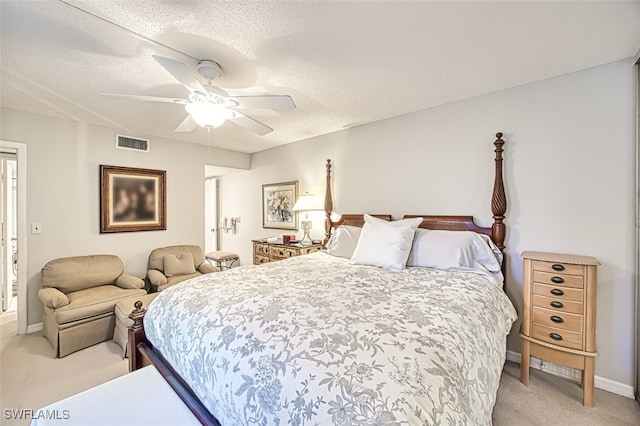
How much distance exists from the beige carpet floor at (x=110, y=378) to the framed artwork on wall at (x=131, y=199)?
5.14 feet

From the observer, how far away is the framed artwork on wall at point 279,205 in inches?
176

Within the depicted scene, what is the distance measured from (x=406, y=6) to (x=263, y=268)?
205 cm

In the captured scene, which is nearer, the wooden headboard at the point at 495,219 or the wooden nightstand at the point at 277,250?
the wooden headboard at the point at 495,219

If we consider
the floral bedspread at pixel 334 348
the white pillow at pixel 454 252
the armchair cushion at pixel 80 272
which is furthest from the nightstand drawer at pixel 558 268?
the armchair cushion at pixel 80 272

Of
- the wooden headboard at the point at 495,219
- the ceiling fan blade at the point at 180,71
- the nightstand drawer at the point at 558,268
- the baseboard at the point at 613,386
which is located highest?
the ceiling fan blade at the point at 180,71

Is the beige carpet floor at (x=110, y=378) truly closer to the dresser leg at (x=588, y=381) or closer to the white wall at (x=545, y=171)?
the dresser leg at (x=588, y=381)

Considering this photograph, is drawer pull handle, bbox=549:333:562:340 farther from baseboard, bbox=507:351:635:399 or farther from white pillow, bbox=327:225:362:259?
white pillow, bbox=327:225:362:259

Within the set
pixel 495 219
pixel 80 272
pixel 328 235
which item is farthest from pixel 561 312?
pixel 80 272

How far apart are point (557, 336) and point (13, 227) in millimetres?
6253

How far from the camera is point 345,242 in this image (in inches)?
117

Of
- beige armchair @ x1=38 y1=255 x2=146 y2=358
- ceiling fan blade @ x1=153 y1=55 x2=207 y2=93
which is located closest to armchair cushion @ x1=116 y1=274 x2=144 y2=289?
beige armchair @ x1=38 y1=255 x2=146 y2=358

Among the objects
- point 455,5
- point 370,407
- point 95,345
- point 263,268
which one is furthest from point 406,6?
point 95,345

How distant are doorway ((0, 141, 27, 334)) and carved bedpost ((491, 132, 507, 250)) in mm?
4926

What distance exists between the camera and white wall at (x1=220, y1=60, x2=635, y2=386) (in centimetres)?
205
